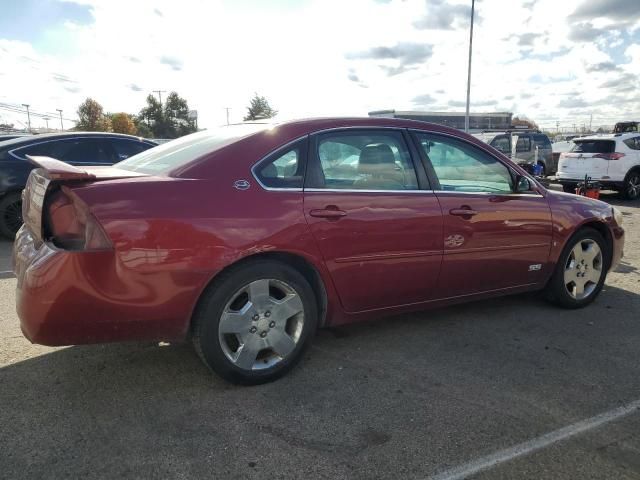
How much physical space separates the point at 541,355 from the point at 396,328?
1.04m

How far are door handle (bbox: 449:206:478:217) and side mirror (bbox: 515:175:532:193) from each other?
0.59 m

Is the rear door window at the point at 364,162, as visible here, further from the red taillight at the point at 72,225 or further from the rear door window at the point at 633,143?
the rear door window at the point at 633,143

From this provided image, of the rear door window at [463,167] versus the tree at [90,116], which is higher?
the tree at [90,116]

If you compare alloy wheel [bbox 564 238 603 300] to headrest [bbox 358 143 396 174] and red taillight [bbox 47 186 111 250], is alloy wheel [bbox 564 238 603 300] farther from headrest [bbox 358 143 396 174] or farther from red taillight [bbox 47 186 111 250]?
red taillight [bbox 47 186 111 250]

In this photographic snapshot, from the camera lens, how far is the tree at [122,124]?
243ft

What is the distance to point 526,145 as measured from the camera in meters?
17.2

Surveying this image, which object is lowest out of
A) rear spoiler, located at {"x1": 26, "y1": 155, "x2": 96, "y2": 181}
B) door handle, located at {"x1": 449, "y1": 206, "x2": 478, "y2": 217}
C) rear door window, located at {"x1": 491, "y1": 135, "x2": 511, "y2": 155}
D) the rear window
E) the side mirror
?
door handle, located at {"x1": 449, "y1": 206, "x2": 478, "y2": 217}

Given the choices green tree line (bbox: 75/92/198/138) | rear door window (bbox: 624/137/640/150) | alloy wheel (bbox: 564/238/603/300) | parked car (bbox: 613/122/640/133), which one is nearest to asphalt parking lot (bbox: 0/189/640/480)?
alloy wheel (bbox: 564/238/603/300)

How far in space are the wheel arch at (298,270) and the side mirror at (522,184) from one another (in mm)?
1898

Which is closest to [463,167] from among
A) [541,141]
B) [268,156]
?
[268,156]

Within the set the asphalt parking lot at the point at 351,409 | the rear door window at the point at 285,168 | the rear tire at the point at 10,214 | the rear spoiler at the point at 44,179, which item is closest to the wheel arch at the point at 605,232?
the asphalt parking lot at the point at 351,409

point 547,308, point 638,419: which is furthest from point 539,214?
point 638,419

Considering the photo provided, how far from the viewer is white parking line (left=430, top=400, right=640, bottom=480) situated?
2277 mm

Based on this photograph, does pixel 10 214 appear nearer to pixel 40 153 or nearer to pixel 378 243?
pixel 40 153
